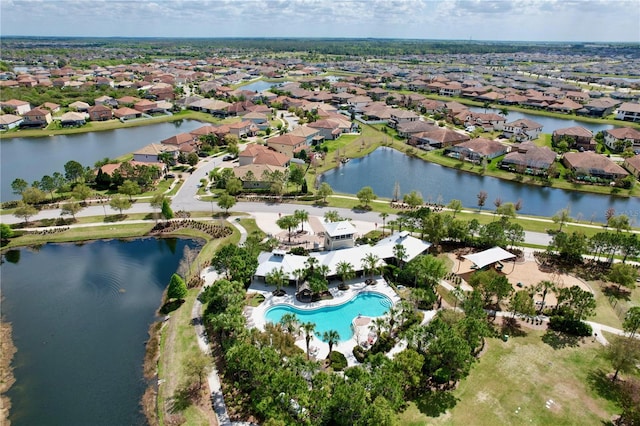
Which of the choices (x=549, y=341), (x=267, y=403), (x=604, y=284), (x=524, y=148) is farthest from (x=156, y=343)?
(x=524, y=148)

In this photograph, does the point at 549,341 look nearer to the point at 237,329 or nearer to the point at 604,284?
the point at 604,284

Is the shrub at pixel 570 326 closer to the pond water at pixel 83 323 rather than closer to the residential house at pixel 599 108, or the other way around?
the pond water at pixel 83 323

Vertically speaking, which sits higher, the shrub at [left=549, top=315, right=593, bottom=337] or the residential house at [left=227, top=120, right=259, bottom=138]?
the residential house at [left=227, top=120, right=259, bottom=138]

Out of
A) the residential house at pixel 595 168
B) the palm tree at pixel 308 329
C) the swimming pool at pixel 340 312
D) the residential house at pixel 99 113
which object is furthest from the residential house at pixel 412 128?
the residential house at pixel 99 113

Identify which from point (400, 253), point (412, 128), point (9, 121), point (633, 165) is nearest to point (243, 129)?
point (412, 128)

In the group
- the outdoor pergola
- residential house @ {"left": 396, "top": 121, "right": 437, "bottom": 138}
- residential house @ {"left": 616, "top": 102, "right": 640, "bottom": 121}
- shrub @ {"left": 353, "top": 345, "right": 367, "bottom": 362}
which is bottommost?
shrub @ {"left": 353, "top": 345, "right": 367, "bottom": 362}

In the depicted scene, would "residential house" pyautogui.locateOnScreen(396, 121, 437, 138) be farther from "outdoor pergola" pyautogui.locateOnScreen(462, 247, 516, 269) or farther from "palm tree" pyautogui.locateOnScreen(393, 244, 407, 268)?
"palm tree" pyautogui.locateOnScreen(393, 244, 407, 268)

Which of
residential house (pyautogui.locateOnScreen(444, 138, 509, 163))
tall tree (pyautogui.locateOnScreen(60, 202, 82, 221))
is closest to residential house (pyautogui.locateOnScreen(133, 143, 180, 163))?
tall tree (pyautogui.locateOnScreen(60, 202, 82, 221))
